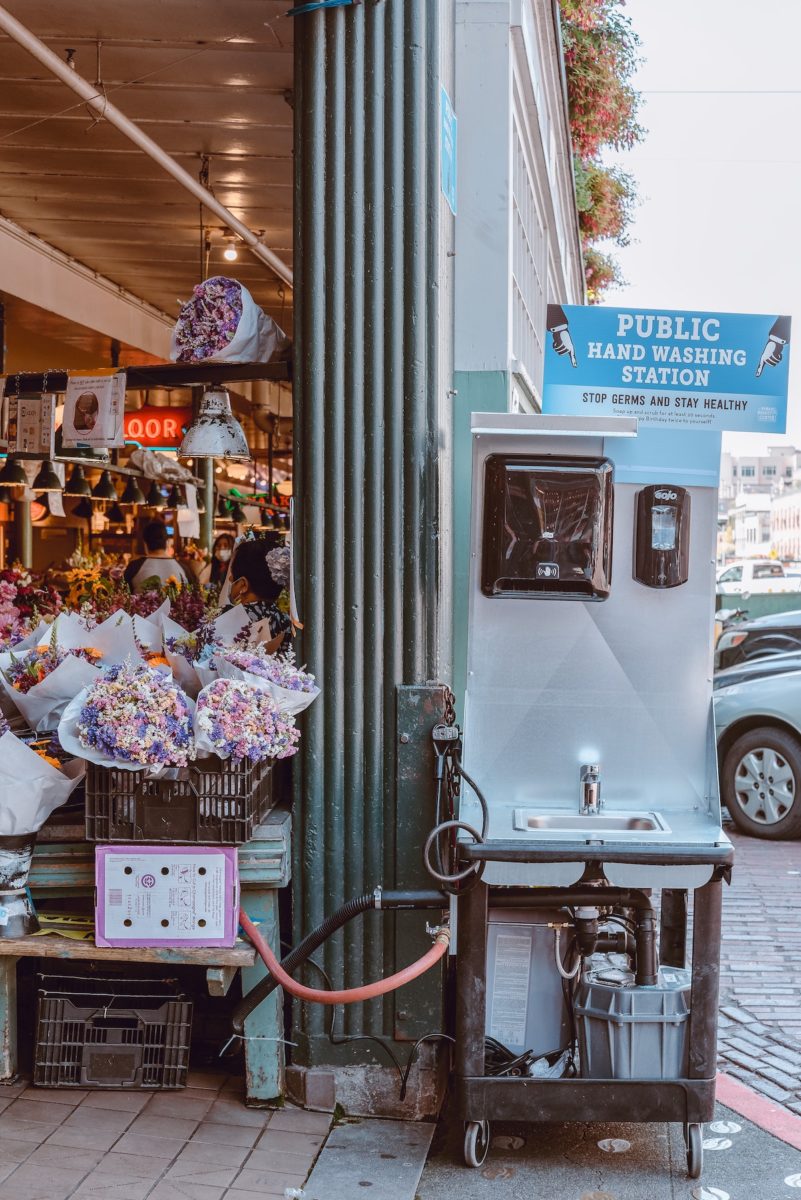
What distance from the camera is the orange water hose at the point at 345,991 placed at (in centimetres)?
392

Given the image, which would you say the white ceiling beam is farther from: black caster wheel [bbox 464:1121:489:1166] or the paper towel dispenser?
black caster wheel [bbox 464:1121:489:1166]

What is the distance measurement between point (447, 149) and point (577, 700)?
2170mm

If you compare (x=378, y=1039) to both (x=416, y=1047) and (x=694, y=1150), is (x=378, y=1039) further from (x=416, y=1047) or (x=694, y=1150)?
(x=694, y=1150)

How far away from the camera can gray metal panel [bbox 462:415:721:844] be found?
448 cm

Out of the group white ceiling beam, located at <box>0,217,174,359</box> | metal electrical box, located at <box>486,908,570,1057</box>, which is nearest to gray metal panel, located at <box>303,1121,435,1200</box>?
metal electrical box, located at <box>486,908,570,1057</box>

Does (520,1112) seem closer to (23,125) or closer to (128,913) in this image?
(128,913)

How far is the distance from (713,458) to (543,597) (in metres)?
0.81

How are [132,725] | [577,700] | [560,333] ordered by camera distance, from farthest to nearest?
[560,333] → [577,700] → [132,725]

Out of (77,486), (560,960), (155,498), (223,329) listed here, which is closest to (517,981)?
(560,960)

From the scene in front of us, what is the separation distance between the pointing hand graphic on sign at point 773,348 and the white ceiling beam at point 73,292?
8.01 m

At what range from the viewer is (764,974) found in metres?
6.18

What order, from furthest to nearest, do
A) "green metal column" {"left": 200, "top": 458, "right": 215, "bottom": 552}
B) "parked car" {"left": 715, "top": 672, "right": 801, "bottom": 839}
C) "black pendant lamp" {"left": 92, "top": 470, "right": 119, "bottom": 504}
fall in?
"green metal column" {"left": 200, "top": 458, "right": 215, "bottom": 552}
"black pendant lamp" {"left": 92, "top": 470, "right": 119, "bottom": 504}
"parked car" {"left": 715, "top": 672, "right": 801, "bottom": 839}

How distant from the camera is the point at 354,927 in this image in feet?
14.5

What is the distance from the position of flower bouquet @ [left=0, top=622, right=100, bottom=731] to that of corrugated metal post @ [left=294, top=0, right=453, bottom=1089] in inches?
38.1
